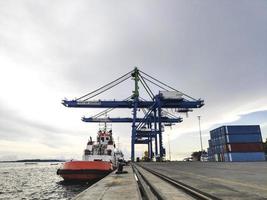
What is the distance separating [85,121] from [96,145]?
86.3ft

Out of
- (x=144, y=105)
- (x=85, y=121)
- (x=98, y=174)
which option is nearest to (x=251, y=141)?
(x=144, y=105)

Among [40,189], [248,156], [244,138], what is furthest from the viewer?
[244,138]

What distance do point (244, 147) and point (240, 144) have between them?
1562 millimetres

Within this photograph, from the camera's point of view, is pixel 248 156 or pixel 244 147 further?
pixel 244 147

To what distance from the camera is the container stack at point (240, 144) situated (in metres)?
80.1

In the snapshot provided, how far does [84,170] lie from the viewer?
2534 cm

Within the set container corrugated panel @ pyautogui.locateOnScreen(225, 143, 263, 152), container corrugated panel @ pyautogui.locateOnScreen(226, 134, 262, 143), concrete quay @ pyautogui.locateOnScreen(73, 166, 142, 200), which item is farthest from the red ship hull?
container corrugated panel @ pyautogui.locateOnScreen(226, 134, 262, 143)

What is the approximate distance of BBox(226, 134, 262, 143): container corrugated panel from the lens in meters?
81.2

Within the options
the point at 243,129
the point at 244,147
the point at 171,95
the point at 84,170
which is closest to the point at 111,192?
the point at 84,170

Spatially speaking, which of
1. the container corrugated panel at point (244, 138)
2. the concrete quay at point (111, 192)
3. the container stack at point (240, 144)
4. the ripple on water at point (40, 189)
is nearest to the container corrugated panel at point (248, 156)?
the container stack at point (240, 144)

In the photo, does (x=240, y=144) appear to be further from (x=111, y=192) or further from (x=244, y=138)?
(x=111, y=192)

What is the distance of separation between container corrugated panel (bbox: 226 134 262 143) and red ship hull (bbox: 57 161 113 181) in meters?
64.5

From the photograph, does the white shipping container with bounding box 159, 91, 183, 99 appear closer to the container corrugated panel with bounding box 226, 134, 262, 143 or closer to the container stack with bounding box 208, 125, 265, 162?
the container stack with bounding box 208, 125, 265, 162

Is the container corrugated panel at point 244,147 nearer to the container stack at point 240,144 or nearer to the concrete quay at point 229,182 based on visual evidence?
the container stack at point 240,144
